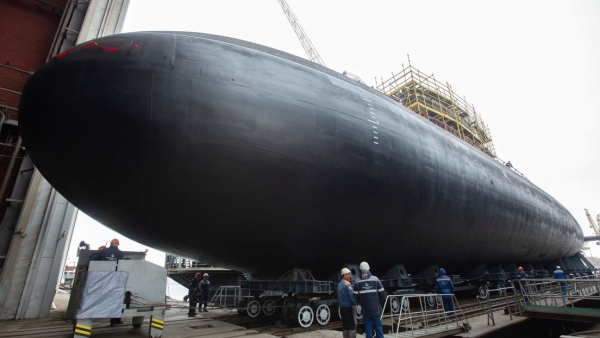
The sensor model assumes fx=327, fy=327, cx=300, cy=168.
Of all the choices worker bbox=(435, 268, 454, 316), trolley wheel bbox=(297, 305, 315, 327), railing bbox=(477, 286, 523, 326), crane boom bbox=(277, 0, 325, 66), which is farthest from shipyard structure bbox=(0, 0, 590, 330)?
crane boom bbox=(277, 0, 325, 66)

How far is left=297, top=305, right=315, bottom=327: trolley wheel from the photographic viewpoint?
21.6 feet

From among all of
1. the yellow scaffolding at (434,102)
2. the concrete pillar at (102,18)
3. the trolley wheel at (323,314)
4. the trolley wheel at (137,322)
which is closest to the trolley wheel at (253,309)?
the trolley wheel at (323,314)

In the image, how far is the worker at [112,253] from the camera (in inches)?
228

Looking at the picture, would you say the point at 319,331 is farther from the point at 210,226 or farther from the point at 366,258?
the point at 210,226

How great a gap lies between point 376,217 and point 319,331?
2.58 m

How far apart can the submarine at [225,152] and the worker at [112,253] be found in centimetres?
38

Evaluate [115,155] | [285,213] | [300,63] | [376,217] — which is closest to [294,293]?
[285,213]

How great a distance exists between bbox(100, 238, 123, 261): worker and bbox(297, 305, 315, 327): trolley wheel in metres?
3.63

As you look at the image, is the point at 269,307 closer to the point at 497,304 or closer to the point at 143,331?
the point at 143,331

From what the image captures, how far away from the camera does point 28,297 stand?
8.80 m

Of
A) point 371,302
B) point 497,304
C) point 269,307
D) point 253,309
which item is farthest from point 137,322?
point 497,304

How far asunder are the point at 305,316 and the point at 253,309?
88.2 inches

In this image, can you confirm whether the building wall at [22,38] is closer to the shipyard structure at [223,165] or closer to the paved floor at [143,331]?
the shipyard structure at [223,165]

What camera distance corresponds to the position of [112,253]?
5.94 meters
